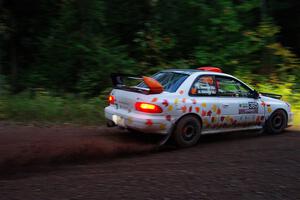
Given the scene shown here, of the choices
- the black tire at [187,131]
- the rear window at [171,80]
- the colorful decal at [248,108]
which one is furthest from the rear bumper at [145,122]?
the colorful decal at [248,108]

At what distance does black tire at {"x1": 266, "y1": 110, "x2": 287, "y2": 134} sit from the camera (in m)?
9.48

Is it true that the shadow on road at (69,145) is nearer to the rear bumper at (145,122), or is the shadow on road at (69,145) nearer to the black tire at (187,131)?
the black tire at (187,131)

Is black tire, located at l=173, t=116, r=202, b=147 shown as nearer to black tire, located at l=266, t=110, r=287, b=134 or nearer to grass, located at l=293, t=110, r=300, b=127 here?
black tire, located at l=266, t=110, r=287, b=134

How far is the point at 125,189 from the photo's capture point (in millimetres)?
5398

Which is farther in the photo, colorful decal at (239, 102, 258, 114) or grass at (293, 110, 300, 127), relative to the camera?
grass at (293, 110, 300, 127)

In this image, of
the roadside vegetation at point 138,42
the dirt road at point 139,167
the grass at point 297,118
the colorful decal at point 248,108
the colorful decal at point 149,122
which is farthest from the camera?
the roadside vegetation at point 138,42

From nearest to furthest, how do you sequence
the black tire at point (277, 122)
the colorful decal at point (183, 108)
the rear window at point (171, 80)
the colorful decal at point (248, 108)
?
the colorful decal at point (183, 108) < the rear window at point (171, 80) < the colorful decal at point (248, 108) < the black tire at point (277, 122)

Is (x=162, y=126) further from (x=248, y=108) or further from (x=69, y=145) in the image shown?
(x=248, y=108)

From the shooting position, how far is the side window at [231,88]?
8570 mm

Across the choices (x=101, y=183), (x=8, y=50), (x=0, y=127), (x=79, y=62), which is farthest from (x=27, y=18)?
(x=101, y=183)

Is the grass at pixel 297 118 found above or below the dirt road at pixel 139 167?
above

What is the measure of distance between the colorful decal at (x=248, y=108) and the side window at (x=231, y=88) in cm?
23

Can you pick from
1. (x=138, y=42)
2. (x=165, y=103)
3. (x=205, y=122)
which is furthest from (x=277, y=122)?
(x=138, y=42)

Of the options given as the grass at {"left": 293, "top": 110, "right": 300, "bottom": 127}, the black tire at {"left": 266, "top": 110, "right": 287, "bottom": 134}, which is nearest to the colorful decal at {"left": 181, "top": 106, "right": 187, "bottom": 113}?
the black tire at {"left": 266, "top": 110, "right": 287, "bottom": 134}
